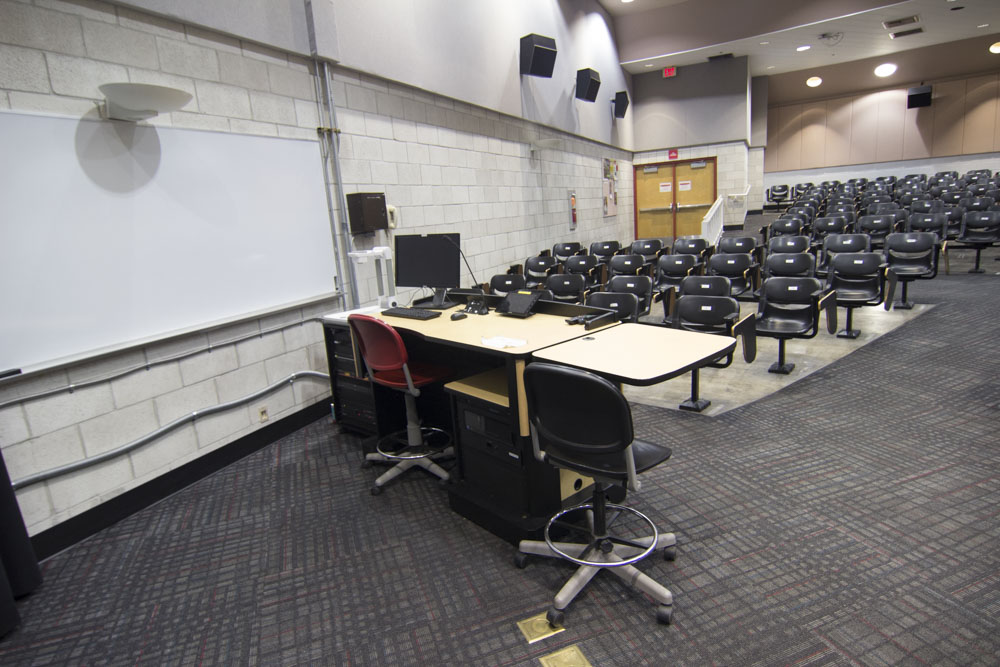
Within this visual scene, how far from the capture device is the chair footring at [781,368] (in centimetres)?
415

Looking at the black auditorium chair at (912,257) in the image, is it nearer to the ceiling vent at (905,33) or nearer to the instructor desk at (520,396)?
the instructor desk at (520,396)

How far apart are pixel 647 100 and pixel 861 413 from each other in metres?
9.77

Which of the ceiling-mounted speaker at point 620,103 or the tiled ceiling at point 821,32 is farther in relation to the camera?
the ceiling-mounted speaker at point 620,103

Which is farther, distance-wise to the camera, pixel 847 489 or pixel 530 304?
pixel 530 304

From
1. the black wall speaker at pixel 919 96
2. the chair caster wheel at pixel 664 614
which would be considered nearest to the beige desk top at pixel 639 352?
the chair caster wheel at pixel 664 614

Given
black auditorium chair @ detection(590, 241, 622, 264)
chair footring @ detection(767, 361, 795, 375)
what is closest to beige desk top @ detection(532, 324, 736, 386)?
chair footring @ detection(767, 361, 795, 375)

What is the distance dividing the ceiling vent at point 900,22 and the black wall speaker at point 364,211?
33.5ft

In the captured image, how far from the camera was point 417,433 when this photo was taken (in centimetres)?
310

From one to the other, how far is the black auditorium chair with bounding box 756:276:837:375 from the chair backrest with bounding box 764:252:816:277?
0.66m

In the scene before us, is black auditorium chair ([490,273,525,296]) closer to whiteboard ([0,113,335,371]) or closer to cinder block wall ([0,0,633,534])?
cinder block wall ([0,0,633,534])

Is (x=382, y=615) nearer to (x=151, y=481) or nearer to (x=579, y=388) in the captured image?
(x=579, y=388)

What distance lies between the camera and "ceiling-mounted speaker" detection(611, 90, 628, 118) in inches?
399

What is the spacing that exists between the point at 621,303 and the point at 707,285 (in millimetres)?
905

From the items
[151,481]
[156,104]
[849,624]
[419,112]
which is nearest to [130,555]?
[151,481]
